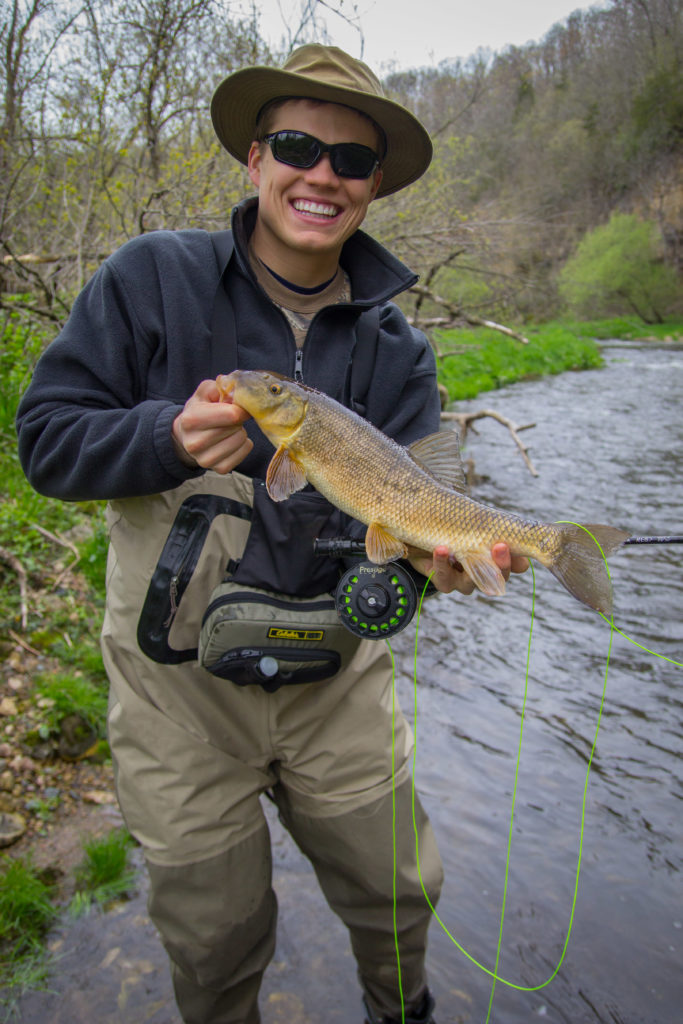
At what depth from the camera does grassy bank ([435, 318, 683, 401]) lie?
657 inches

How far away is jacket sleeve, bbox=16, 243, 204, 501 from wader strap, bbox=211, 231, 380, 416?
177 millimetres

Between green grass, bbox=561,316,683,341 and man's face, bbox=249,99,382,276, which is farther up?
man's face, bbox=249,99,382,276

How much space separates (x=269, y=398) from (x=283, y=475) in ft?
0.74

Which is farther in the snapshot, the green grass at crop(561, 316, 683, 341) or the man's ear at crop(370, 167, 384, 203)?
the green grass at crop(561, 316, 683, 341)

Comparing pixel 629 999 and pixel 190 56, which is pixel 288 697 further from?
pixel 190 56

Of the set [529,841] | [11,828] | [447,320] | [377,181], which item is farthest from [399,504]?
[447,320]

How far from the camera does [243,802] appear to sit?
7.47 feet

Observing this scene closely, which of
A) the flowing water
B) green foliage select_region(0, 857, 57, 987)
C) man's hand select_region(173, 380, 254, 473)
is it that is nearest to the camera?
man's hand select_region(173, 380, 254, 473)

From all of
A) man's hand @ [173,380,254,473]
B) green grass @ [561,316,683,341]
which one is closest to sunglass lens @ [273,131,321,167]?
man's hand @ [173,380,254,473]

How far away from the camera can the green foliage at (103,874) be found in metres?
3.18

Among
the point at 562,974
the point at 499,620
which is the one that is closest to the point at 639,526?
the point at 499,620

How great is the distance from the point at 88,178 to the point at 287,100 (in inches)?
237

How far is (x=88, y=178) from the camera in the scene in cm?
745

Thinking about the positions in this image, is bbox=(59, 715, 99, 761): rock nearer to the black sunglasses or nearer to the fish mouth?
the fish mouth
